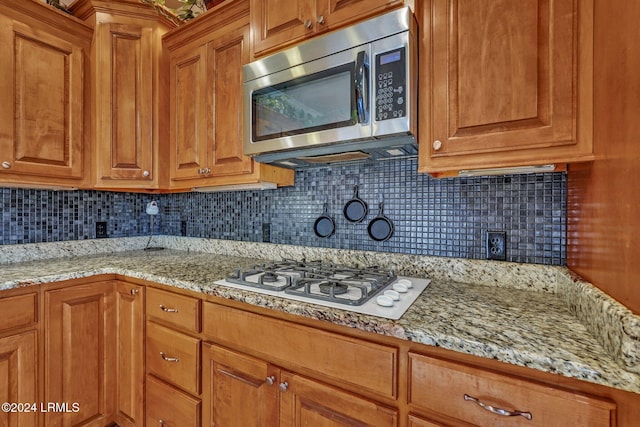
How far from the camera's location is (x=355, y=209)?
1531 mm

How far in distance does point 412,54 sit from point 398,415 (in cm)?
112

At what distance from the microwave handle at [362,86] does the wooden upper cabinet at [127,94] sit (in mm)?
1365

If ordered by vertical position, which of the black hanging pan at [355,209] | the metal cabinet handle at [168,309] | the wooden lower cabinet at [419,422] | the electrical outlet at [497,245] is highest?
the black hanging pan at [355,209]

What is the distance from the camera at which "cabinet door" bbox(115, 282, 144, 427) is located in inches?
55.6

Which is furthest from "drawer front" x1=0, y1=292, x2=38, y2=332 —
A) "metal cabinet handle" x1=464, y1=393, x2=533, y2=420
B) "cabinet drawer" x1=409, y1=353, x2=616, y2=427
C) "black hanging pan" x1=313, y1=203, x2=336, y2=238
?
"metal cabinet handle" x1=464, y1=393, x2=533, y2=420

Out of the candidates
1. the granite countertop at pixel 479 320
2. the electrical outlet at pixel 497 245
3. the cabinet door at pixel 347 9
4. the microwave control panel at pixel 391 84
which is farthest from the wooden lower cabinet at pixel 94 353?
the electrical outlet at pixel 497 245

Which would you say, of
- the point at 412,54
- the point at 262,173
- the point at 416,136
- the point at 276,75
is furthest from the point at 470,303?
the point at 276,75

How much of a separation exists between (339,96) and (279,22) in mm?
495

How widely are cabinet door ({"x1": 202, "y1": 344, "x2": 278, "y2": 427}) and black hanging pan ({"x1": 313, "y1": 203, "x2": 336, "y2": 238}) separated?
29.8 inches

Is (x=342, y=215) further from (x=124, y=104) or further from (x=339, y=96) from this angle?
(x=124, y=104)

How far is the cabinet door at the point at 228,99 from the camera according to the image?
1.50 metres

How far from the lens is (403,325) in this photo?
763 mm

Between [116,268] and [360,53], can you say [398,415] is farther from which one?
[116,268]

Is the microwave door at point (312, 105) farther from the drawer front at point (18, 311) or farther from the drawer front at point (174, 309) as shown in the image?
the drawer front at point (18, 311)
